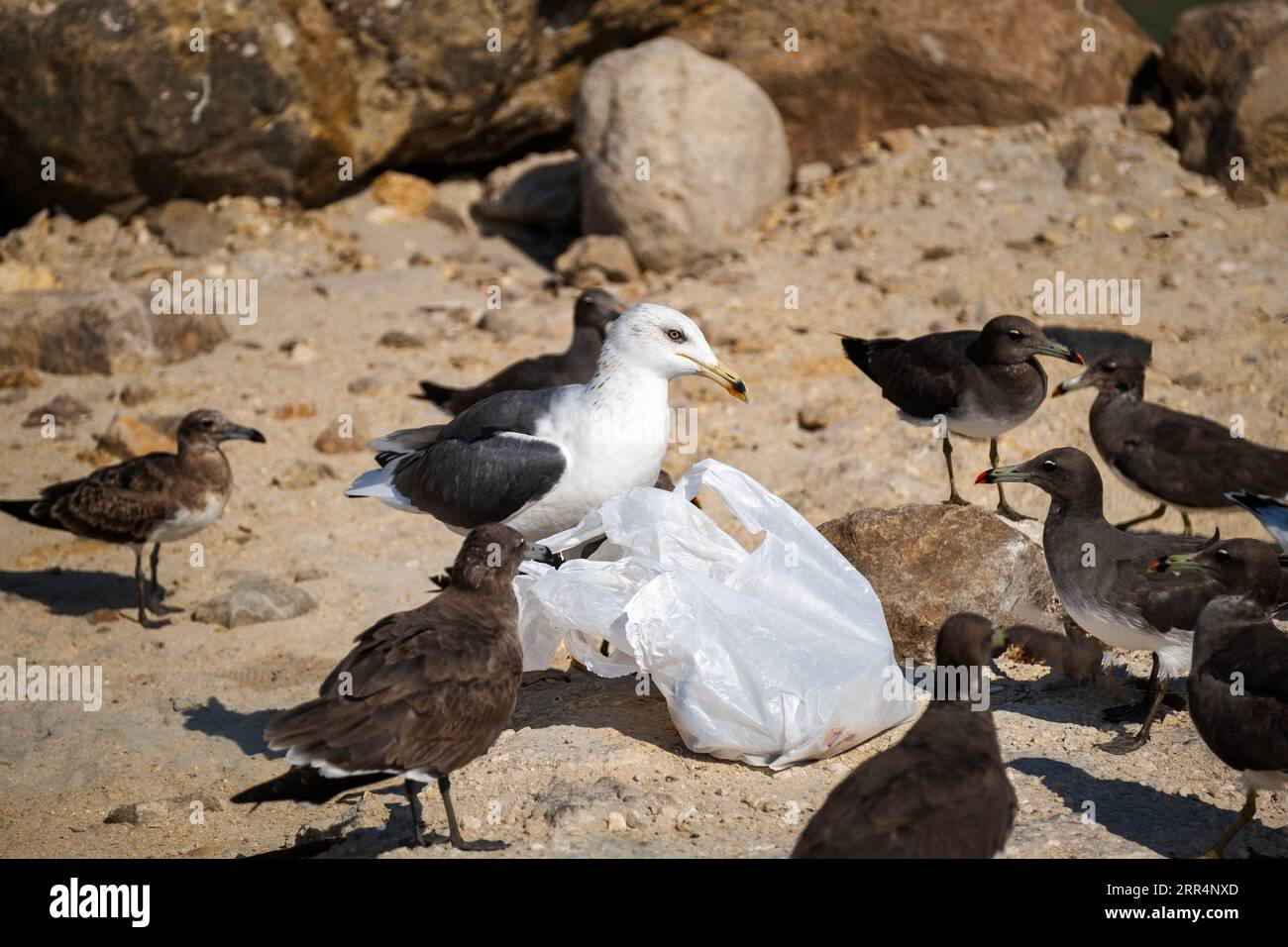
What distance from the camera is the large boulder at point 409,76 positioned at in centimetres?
1153

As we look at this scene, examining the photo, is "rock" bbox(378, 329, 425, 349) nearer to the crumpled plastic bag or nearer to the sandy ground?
the sandy ground

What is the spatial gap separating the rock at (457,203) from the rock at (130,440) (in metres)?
3.97

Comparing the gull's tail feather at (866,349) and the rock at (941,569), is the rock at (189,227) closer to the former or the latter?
the gull's tail feather at (866,349)

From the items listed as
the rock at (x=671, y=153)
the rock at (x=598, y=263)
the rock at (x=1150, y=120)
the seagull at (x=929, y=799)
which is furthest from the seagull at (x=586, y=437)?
the rock at (x=1150, y=120)

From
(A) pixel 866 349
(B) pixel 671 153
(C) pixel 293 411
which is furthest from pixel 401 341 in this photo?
(A) pixel 866 349

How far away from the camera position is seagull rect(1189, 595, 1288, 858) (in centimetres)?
466

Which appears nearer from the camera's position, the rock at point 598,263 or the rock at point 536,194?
the rock at point 598,263

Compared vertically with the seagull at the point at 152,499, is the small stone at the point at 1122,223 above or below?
above

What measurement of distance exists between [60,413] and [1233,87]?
30.7 feet

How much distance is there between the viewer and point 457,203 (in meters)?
12.9

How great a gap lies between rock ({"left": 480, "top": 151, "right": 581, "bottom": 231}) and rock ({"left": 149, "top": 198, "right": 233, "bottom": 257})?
2257 millimetres

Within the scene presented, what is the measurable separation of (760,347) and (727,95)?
270 cm

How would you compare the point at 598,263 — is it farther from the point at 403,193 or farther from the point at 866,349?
the point at 866,349

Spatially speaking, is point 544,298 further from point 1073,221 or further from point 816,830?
point 816,830
